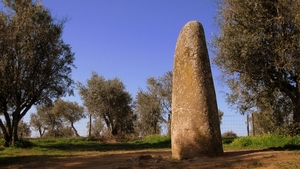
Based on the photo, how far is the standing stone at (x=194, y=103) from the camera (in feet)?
34.9

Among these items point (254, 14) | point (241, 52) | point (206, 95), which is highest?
point (254, 14)

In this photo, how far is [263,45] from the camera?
16188 millimetres

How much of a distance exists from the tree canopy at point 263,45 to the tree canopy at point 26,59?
1203cm

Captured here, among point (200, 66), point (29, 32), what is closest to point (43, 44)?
point (29, 32)

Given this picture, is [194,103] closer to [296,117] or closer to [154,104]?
[296,117]

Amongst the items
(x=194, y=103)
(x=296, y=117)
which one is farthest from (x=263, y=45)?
(x=194, y=103)

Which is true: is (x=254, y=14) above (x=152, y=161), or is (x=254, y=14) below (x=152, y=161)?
above

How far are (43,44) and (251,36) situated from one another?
13991 mm

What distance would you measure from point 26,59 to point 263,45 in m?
14.9

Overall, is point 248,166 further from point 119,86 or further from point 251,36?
point 119,86

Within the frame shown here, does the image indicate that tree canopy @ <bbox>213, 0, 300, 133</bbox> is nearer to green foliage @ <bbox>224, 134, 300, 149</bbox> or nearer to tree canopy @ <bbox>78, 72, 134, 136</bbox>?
green foliage @ <bbox>224, 134, 300, 149</bbox>

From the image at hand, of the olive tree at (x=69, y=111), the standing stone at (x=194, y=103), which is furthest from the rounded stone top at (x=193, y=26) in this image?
the olive tree at (x=69, y=111)

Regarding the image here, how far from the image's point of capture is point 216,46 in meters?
18.2

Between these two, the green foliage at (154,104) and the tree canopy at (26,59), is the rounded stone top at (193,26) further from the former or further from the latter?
the green foliage at (154,104)
